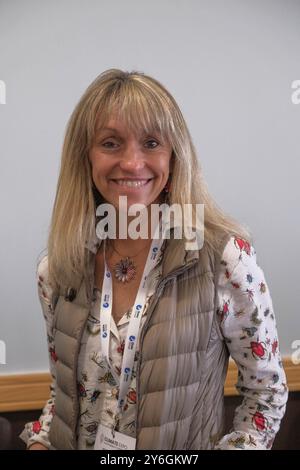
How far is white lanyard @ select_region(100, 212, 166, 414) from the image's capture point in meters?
1.04

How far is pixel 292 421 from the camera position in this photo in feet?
6.43

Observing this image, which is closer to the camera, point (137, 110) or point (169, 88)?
point (137, 110)

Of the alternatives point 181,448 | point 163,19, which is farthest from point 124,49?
point 181,448

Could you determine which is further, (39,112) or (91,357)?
(39,112)

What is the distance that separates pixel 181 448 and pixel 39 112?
117 centimetres

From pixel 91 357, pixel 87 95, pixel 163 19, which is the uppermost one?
pixel 163 19

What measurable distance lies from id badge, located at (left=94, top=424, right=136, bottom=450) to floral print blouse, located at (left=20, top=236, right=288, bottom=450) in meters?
0.01

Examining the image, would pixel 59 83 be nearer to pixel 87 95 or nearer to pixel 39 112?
pixel 39 112

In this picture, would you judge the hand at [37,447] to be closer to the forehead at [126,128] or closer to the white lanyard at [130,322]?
the white lanyard at [130,322]

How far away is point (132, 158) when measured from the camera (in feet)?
3.40

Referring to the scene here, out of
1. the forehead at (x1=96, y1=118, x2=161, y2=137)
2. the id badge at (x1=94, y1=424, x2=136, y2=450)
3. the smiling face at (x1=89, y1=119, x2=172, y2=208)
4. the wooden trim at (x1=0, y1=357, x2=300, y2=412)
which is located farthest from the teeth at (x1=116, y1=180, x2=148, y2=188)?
the wooden trim at (x1=0, y1=357, x2=300, y2=412)

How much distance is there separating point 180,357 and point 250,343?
0.16 metres

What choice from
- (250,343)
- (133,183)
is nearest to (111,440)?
(250,343)

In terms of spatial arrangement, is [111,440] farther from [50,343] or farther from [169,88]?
[169,88]
